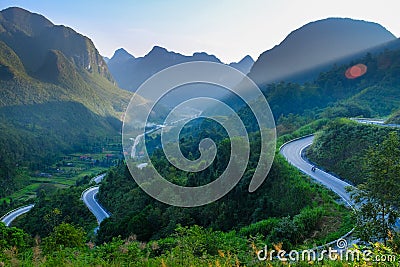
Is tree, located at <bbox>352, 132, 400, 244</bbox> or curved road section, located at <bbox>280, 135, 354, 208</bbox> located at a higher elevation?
tree, located at <bbox>352, 132, 400, 244</bbox>

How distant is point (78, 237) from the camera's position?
13164 millimetres

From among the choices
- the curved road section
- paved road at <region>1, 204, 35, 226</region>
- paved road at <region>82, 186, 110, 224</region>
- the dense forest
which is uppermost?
the dense forest

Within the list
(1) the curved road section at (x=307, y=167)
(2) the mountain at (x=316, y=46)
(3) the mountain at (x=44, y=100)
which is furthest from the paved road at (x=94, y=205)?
(2) the mountain at (x=316, y=46)

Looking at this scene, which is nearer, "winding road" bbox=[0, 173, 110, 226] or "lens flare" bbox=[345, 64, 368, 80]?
"winding road" bbox=[0, 173, 110, 226]

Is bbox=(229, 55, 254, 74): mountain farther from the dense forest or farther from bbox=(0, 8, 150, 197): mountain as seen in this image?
the dense forest

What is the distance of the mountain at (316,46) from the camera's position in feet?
225

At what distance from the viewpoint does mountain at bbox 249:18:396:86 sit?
6862cm

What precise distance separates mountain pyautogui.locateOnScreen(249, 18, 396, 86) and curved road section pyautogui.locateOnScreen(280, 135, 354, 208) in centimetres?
4684

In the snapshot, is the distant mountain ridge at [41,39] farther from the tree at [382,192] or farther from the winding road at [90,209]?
the tree at [382,192]

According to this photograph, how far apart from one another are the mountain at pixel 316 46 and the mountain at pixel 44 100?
5710 cm

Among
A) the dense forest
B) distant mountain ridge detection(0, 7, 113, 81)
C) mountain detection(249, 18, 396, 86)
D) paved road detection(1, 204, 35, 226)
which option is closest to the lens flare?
mountain detection(249, 18, 396, 86)

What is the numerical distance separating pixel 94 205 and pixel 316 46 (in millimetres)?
63882

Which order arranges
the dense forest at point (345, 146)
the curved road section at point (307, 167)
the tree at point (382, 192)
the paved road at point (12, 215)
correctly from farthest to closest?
the paved road at point (12, 215) < the dense forest at point (345, 146) < the curved road section at point (307, 167) < the tree at point (382, 192)

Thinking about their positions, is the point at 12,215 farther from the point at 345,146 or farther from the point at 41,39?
the point at 41,39
